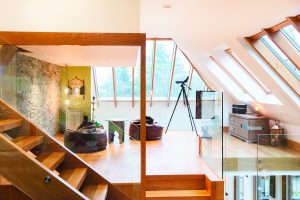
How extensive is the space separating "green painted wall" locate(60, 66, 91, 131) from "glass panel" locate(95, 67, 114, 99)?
0.92 ft

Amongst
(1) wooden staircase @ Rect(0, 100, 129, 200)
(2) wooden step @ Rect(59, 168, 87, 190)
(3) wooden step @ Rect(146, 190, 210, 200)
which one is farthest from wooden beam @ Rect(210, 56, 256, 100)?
(2) wooden step @ Rect(59, 168, 87, 190)

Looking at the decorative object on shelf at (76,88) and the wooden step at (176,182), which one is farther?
the decorative object on shelf at (76,88)

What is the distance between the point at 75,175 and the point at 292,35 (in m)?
3.97

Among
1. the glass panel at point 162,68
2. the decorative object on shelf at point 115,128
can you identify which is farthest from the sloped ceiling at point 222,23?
the decorative object on shelf at point 115,128

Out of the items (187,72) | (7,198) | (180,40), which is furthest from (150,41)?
(7,198)

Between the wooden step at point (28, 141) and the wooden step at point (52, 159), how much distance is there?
18cm

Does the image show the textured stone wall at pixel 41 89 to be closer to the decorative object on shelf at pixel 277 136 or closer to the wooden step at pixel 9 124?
the wooden step at pixel 9 124

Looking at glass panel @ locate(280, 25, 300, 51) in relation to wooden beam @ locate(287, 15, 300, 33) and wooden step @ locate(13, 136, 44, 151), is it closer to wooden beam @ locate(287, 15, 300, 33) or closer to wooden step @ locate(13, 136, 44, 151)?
wooden beam @ locate(287, 15, 300, 33)

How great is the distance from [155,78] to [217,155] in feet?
16.7

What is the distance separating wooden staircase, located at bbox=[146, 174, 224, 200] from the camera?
4.61 meters

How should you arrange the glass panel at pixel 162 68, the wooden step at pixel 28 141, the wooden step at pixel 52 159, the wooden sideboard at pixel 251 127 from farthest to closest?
the glass panel at pixel 162 68 < the wooden sideboard at pixel 251 127 < the wooden step at pixel 52 159 < the wooden step at pixel 28 141

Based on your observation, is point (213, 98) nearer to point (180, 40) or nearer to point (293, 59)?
point (293, 59)

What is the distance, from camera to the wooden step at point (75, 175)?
10.7 ft

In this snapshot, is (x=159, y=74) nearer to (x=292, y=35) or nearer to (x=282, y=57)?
(x=282, y=57)
